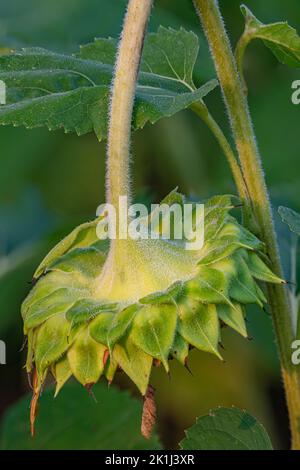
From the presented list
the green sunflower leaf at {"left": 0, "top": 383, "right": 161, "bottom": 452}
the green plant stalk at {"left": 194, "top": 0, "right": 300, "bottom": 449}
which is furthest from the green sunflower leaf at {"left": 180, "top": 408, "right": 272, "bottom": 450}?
the green sunflower leaf at {"left": 0, "top": 383, "right": 161, "bottom": 452}

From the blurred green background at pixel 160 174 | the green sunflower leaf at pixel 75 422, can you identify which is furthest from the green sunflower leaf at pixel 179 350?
the blurred green background at pixel 160 174

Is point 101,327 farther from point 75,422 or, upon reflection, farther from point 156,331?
point 75,422

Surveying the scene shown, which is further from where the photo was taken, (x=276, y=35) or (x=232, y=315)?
(x=276, y=35)

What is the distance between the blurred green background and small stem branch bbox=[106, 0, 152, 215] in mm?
948

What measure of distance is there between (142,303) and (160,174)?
1602mm

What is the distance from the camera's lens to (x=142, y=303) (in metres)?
1.03

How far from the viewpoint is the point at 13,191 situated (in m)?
2.80

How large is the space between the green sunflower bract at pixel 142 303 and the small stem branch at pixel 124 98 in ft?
0.26

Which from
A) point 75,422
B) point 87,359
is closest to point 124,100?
point 87,359

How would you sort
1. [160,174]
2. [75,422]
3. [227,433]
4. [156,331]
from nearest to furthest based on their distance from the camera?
[156,331] → [227,433] → [75,422] → [160,174]

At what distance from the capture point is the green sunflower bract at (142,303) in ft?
3.31

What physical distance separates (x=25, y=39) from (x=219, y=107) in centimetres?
58

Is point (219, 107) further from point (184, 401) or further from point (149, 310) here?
point (149, 310)

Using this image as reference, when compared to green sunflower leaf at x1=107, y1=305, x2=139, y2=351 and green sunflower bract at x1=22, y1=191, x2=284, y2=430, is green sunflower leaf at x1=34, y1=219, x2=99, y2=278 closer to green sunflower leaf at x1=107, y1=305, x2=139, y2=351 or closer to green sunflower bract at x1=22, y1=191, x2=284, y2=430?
green sunflower bract at x1=22, y1=191, x2=284, y2=430
